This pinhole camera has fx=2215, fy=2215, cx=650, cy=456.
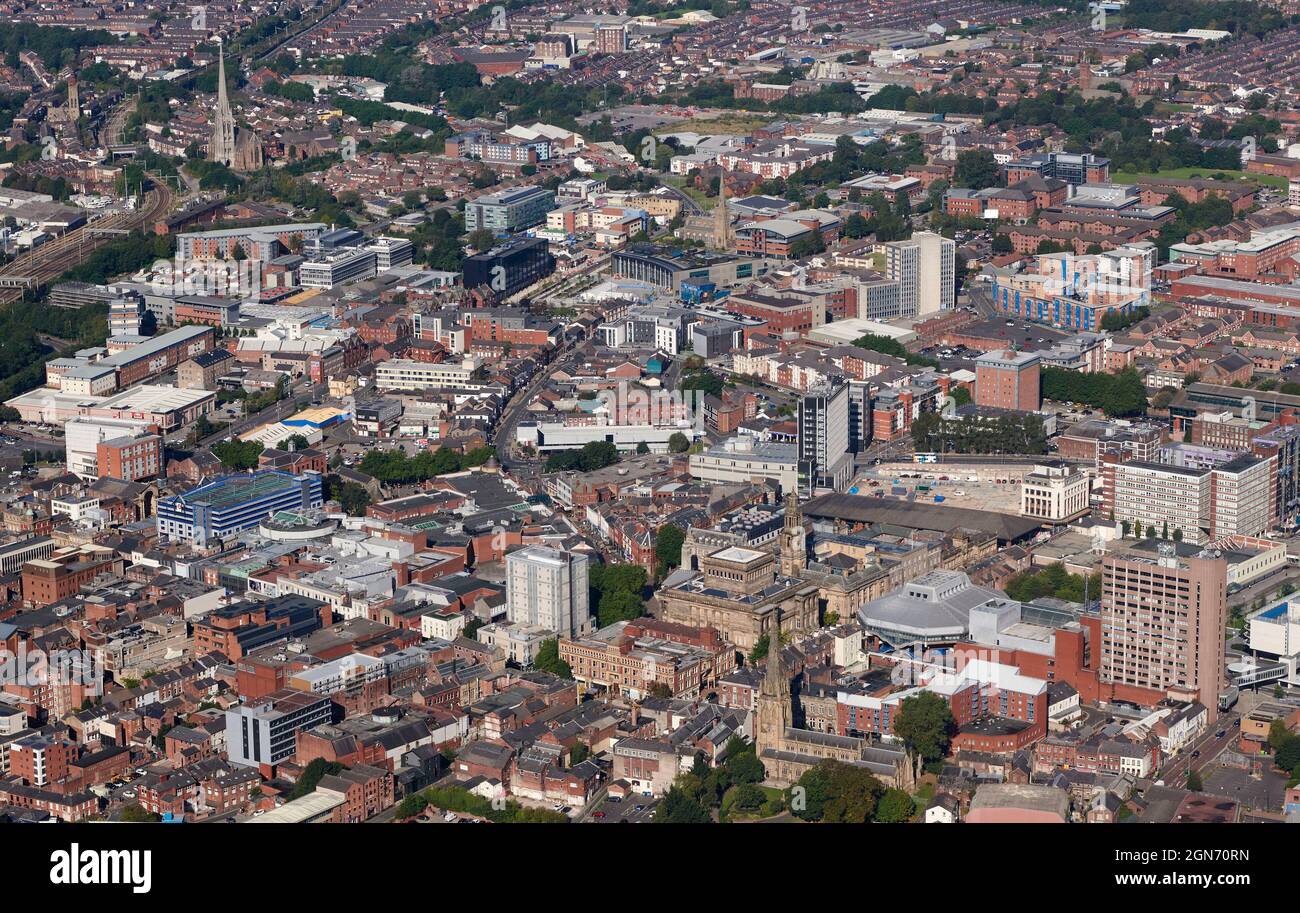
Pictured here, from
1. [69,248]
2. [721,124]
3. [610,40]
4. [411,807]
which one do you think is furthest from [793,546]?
[610,40]

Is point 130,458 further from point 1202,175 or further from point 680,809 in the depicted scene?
→ point 1202,175

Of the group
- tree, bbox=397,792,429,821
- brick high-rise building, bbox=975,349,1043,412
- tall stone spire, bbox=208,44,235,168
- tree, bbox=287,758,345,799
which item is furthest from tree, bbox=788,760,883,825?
tall stone spire, bbox=208,44,235,168

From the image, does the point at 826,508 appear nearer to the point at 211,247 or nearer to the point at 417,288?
the point at 417,288

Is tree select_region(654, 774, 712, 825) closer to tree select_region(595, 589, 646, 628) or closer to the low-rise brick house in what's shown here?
the low-rise brick house

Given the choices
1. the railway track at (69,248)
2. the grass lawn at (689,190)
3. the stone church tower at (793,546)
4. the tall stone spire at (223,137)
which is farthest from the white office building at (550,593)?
the tall stone spire at (223,137)

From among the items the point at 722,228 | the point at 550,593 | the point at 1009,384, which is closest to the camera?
the point at 550,593

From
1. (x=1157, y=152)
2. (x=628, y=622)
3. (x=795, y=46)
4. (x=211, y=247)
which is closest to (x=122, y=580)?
(x=628, y=622)

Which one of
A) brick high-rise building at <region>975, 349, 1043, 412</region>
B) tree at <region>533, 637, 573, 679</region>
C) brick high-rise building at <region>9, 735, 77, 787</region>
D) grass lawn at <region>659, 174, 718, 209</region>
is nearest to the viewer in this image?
brick high-rise building at <region>9, 735, 77, 787</region>
